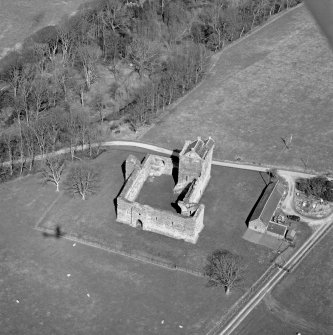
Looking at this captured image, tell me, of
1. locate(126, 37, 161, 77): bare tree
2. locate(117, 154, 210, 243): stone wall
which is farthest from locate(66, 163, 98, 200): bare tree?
locate(126, 37, 161, 77): bare tree

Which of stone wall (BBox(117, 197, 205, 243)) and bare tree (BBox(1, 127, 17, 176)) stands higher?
stone wall (BBox(117, 197, 205, 243))

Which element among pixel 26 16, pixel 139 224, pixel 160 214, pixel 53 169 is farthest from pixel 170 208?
pixel 26 16

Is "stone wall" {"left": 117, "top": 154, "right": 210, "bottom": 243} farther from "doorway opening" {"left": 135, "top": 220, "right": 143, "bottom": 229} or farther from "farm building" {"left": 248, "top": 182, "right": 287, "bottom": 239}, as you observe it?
"farm building" {"left": 248, "top": 182, "right": 287, "bottom": 239}

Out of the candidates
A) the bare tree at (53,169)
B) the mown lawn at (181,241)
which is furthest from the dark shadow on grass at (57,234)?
the bare tree at (53,169)

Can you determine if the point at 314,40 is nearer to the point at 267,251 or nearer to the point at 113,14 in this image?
the point at 113,14

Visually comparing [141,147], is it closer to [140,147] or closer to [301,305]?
[140,147]

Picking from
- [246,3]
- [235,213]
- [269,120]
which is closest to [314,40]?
[246,3]

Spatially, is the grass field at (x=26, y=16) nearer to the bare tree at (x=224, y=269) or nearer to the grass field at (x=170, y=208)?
the grass field at (x=170, y=208)
